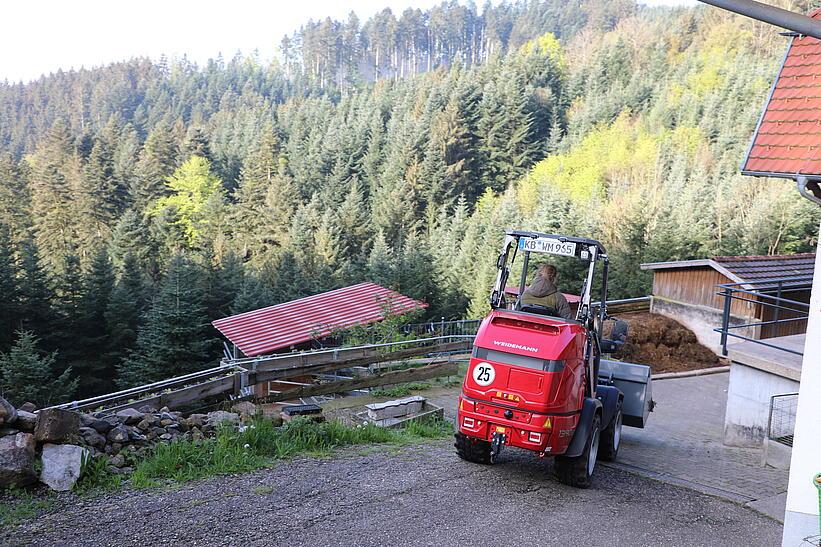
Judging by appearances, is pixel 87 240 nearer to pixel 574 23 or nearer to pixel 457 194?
pixel 457 194

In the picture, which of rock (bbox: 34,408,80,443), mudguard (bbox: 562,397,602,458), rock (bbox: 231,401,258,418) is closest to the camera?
rock (bbox: 34,408,80,443)

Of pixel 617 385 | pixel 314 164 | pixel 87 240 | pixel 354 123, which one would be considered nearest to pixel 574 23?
pixel 354 123

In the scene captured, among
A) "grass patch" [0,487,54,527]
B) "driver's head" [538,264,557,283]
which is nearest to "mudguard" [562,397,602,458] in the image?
"driver's head" [538,264,557,283]

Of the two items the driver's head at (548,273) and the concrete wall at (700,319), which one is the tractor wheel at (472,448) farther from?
the concrete wall at (700,319)

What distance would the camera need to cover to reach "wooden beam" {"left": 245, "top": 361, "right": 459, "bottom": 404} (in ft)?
40.9

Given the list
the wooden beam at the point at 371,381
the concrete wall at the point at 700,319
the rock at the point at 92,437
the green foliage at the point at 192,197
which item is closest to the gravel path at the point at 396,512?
the rock at the point at 92,437

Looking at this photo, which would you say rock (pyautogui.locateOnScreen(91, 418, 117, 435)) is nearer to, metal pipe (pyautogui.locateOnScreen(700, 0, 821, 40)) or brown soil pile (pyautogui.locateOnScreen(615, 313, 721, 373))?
metal pipe (pyautogui.locateOnScreen(700, 0, 821, 40))

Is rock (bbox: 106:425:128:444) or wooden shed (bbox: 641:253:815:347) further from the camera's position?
wooden shed (bbox: 641:253:815:347)

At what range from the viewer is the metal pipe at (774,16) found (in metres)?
3.56

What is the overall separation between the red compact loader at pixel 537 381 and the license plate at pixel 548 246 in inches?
0.5

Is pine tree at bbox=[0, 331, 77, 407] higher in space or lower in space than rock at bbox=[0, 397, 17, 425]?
lower

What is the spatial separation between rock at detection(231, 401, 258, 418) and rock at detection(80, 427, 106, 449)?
7.13 ft

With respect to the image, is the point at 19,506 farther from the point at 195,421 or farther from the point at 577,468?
the point at 577,468

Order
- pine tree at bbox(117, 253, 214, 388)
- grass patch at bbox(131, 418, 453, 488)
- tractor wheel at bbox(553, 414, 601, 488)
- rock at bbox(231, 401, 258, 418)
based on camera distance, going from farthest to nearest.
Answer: pine tree at bbox(117, 253, 214, 388) → rock at bbox(231, 401, 258, 418) → tractor wheel at bbox(553, 414, 601, 488) → grass patch at bbox(131, 418, 453, 488)
